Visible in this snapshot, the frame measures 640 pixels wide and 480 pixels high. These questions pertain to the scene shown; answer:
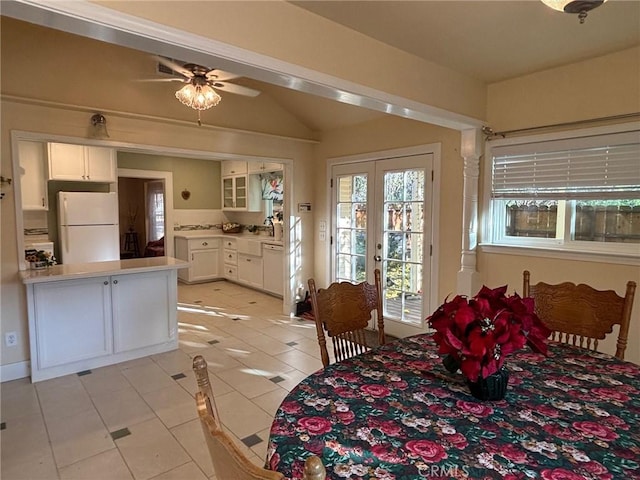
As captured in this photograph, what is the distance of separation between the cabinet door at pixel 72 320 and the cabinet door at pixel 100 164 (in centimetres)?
251

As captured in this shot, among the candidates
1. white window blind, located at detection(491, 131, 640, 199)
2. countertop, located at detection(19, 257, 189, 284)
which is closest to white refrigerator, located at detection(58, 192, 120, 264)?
countertop, located at detection(19, 257, 189, 284)

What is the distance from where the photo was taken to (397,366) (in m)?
1.57

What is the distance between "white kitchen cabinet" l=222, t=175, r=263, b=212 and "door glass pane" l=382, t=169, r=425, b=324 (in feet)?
10.8

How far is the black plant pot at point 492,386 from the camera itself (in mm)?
1263

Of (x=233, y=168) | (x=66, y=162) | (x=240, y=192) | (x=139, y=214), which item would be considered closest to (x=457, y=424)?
(x=66, y=162)

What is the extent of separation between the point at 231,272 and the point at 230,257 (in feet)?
0.91

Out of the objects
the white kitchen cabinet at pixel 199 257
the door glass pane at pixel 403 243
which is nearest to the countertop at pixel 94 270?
the door glass pane at pixel 403 243

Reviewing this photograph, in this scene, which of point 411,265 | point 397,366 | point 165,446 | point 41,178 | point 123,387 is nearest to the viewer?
point 397,366

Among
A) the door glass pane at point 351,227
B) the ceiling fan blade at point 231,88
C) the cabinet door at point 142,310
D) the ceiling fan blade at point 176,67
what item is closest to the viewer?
the ceiling fan blade at point 176,67

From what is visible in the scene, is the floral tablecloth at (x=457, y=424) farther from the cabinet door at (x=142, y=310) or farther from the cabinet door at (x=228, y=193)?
the cabinet door at (x=228, y=193)

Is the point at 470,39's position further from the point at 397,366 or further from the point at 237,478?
the point at 237,478

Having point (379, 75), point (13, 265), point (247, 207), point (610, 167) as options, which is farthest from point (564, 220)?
point (247, 207)

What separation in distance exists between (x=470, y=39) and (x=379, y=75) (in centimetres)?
67

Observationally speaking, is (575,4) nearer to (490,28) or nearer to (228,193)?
(490,28)
